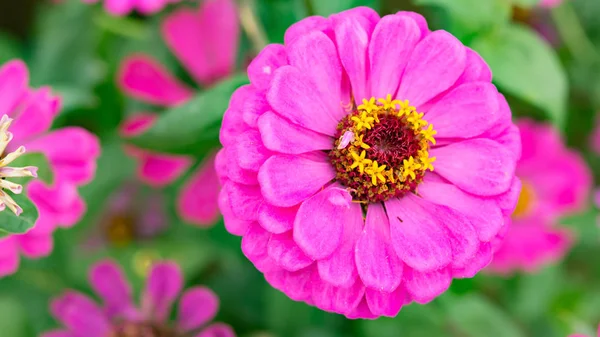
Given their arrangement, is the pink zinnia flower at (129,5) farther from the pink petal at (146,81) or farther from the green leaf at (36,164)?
the green leaf at (36,164)

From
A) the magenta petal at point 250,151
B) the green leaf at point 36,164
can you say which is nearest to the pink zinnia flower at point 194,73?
the green leaf at point 36,164

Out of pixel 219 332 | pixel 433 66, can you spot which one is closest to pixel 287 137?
pixel 433 66

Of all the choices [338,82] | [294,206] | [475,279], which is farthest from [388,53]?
[475,279]

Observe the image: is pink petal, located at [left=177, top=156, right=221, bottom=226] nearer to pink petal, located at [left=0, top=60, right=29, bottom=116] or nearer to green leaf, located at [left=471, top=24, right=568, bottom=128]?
pink petal, located at [left=0, top=60, right=29, bottom=116]

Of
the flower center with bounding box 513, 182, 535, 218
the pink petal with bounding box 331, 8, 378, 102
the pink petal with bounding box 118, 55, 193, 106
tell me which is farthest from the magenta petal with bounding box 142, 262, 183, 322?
the flower center with bounding box 513, 182, 535, 218

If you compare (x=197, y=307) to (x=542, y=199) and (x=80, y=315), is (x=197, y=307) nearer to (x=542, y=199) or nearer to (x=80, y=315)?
(x=80, y=315)

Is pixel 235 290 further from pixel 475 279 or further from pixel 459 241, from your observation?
pixel 459 241
